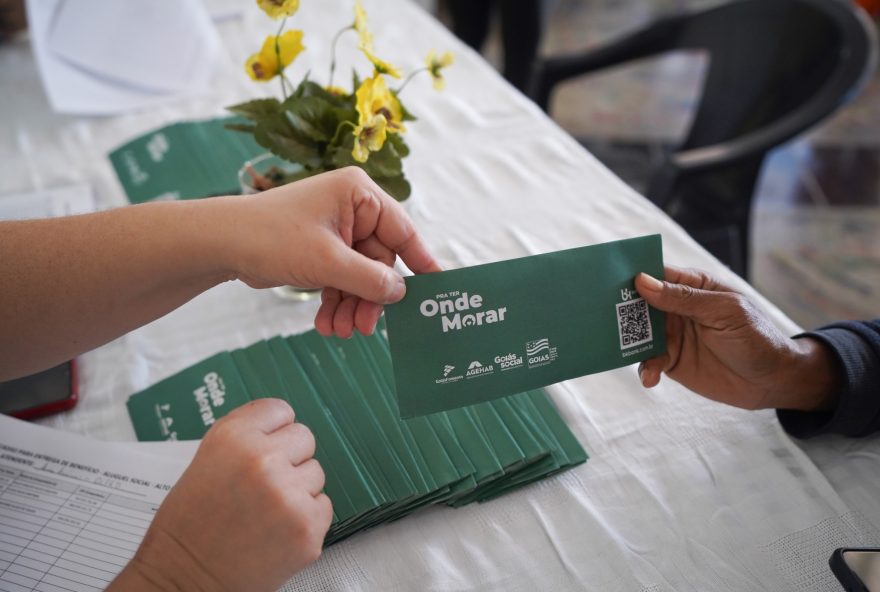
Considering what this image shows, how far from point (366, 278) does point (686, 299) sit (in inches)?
13.7

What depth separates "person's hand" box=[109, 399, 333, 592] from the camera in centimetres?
55

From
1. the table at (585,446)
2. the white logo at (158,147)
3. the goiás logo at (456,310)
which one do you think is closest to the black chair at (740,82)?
the table at (585,446)

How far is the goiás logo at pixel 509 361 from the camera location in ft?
2.21

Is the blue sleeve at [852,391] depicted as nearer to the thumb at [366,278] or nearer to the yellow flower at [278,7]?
the thumb at [366,278]

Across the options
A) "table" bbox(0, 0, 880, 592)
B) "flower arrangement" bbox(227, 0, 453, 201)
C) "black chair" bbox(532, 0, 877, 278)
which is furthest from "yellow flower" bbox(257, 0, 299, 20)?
"black chair" bbox(532, 0, 877, 278)

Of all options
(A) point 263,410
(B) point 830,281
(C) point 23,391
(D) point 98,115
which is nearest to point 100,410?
(C) point 23,391

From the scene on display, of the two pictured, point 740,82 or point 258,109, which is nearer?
point 258,109

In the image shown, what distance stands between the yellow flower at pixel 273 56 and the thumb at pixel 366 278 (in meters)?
0.33

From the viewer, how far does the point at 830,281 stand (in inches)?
84.0

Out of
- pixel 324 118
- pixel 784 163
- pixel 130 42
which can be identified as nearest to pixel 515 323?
pixel 324 118

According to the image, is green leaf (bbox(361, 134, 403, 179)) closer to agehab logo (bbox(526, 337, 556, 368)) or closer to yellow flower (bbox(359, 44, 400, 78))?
yellow flower (bbox(359, 44, 400, 78))

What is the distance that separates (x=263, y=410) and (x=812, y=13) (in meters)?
1.35

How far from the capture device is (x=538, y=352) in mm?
681

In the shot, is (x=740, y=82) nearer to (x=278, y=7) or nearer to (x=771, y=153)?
(x=771, y=153)
